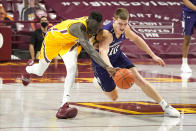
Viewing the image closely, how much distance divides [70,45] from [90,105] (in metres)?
0.97

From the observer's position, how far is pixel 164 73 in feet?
42.2

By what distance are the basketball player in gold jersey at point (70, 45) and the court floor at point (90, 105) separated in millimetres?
320

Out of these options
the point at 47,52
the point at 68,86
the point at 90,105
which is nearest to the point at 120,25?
the point at 68,86

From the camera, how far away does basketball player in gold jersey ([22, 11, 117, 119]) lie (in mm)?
6465

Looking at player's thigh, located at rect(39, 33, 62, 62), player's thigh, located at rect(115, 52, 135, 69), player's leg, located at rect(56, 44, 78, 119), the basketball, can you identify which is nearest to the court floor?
player's leg, located at rect(56, 44, 78, 119)

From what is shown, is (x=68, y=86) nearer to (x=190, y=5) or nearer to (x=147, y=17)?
(x=190, y=5)

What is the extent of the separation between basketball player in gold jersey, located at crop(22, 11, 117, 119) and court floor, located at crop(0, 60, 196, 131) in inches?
12.6

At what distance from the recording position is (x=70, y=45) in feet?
23.7

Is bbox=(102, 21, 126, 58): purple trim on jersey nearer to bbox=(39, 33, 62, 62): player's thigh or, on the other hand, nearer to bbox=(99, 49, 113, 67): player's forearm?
bbox=(99, 49, 113, 67): player's forearm

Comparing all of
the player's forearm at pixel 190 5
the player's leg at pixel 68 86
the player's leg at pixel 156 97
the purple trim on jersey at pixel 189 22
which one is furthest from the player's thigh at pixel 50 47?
the purple trim on jersey at pixel 189 22

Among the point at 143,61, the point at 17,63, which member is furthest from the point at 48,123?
the point at 143,61

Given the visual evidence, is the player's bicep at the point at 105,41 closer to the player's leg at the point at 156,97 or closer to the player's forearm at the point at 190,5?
the player's leg at the point at 156,97

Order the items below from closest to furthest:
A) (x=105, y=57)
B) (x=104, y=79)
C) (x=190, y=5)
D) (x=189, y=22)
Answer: (x=105, y=57)
(x=104, y=79)
(x=190, y=5)
(x=189, y=22)

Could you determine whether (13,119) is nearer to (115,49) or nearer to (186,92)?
(115,49)
